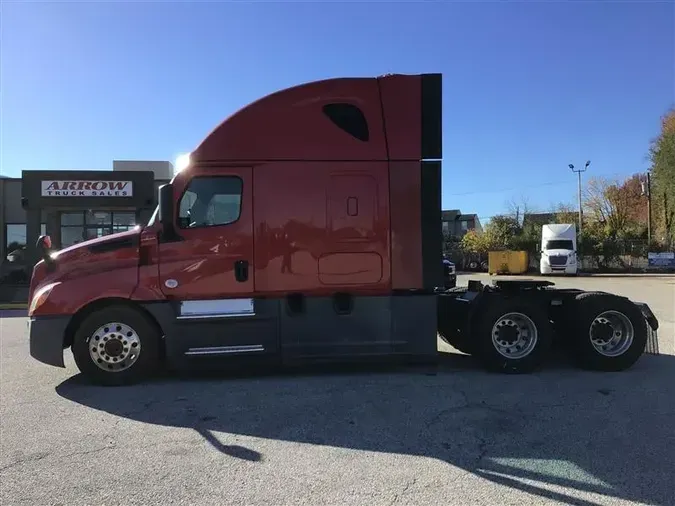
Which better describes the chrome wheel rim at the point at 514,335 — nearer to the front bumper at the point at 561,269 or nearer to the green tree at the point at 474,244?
the front bumper at the point at 561,269

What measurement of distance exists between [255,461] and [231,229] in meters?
3.02

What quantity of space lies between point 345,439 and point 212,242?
9.66 ft

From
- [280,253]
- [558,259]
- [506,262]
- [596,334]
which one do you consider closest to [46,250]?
[280,253]

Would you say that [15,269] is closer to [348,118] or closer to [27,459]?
[348,118]

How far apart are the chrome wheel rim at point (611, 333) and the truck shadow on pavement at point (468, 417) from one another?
0.33 m

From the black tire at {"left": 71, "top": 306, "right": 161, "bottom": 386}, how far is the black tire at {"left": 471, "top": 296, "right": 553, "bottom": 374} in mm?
3981

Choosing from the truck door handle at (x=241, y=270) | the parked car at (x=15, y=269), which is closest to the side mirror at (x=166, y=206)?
the truck door handle at (x=241, y=270)

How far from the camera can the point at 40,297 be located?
650cm

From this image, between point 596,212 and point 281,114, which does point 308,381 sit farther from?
point 596,212

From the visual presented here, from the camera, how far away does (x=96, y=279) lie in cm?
644

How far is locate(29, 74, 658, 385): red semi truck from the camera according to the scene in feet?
21.5

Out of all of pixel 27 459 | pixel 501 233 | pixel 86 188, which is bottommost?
pixel 27 459

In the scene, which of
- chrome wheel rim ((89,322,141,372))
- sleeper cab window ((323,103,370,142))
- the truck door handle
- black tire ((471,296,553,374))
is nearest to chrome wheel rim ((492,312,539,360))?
black tire ((471,296,553,374))

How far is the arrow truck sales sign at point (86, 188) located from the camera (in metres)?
24.5
